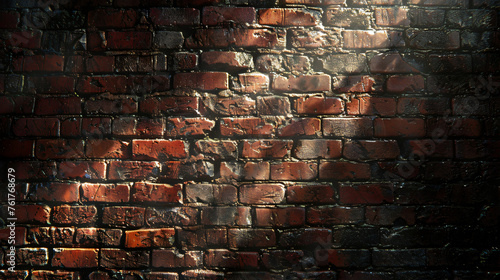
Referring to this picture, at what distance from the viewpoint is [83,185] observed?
1.05m

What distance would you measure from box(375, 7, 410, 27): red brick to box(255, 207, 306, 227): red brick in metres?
0.88

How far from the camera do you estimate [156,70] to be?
3.53 feet

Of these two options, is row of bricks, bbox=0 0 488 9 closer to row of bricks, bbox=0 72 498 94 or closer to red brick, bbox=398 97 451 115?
row of bricks, bbox=0 72 498 94

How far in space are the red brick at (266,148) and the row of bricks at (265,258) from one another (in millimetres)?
401

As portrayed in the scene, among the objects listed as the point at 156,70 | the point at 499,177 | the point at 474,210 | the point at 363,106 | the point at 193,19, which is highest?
the point at 193,19

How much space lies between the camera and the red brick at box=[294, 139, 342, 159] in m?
1.05

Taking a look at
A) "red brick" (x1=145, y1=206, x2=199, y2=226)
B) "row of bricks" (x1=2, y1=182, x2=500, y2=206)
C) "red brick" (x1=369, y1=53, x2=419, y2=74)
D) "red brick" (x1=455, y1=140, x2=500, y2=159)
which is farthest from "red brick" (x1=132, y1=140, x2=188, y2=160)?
"red brick" (x1=455, y1=140, x2=500, y2=159)

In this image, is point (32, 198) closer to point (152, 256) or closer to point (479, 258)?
point (152, 256)

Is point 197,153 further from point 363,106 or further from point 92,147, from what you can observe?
point 363,106

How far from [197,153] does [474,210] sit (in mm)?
1176

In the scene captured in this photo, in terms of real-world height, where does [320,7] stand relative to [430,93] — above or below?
above

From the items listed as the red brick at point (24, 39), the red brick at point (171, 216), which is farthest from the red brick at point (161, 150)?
the red brick at point (24, 39)

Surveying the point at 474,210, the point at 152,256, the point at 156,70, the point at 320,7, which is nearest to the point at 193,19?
the point at 156,70

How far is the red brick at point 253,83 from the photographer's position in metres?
1.07
